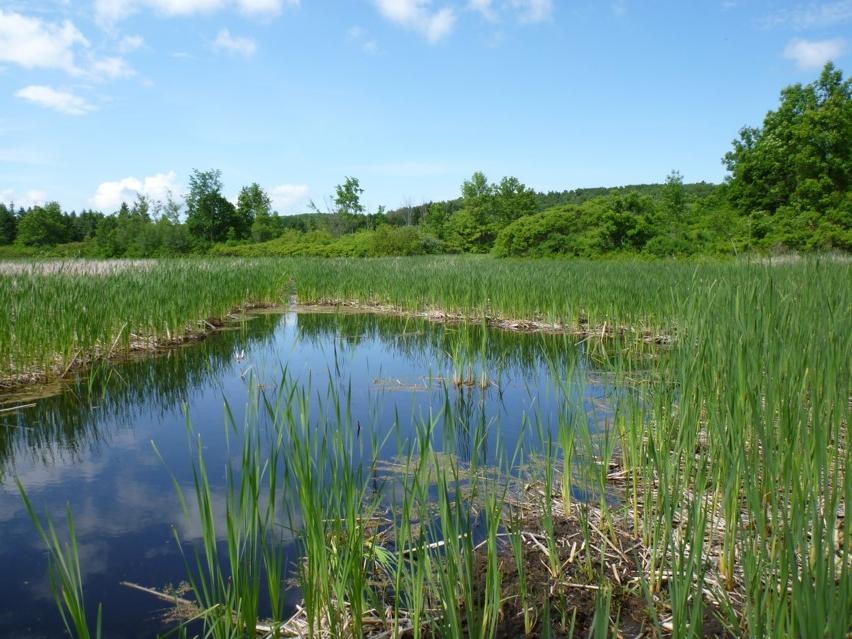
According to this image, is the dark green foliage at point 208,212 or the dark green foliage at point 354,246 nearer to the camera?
the dark green foliage at point 354,246

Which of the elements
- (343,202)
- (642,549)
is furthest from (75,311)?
(343,202)

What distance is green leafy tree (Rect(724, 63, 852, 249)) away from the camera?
698 inches

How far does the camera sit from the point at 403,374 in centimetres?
501

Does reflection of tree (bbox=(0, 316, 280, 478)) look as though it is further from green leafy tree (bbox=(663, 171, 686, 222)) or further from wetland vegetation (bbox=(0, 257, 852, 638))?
A: green leafy tree (bbox=(663, 171, 686, 222))

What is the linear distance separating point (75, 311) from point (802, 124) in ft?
75.5

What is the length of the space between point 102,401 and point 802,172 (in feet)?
74.6

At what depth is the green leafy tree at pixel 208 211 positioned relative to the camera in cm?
3856

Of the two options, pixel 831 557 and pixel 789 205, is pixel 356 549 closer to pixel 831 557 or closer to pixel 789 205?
pixel 831 557

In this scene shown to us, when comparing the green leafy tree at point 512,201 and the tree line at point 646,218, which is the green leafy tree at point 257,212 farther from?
the green leafy tree at point 512,201

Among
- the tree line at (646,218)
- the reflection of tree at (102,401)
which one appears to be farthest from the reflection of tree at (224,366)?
the tree line at (646,218)

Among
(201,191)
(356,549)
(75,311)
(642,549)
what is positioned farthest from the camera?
(201,191)

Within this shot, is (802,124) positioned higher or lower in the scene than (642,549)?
higher

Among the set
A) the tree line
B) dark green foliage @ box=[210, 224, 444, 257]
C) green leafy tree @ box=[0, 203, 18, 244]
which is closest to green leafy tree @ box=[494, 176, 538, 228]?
the tree line

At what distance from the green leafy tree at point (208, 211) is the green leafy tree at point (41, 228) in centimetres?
1158
